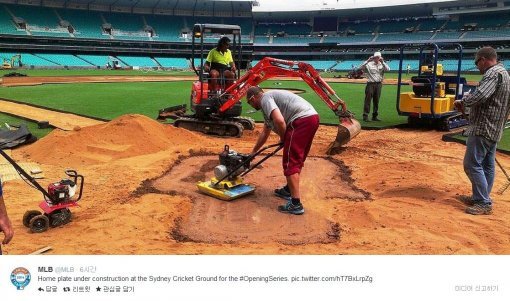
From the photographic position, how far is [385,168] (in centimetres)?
622

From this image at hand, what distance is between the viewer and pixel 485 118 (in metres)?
4.34

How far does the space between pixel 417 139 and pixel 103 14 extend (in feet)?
131

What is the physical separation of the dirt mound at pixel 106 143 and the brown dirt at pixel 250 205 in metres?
0.02

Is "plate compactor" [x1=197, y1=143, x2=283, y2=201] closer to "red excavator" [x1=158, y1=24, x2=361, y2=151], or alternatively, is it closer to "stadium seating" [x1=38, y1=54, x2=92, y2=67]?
"red excavator" [x1=158, y1=24, x2=361, y2=151]

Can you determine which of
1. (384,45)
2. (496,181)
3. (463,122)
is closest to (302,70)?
(496,181)

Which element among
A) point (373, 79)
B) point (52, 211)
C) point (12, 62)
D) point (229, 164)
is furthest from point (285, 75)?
point (12, 62)

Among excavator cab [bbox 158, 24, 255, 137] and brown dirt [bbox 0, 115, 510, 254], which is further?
excavator cab [bbox 158, 24, 255, 137]

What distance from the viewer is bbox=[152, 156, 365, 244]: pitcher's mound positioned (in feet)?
12.6

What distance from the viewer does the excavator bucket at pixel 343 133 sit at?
287 inches

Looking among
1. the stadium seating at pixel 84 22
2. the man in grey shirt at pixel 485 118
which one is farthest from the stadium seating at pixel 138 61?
the man in grey shirt at pixel 485 118

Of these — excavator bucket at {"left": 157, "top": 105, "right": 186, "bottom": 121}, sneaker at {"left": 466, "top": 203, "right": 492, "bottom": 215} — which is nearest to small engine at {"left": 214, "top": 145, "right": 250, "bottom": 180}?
sneaker at {"left": 466, "top": 203, "right": 492, "bottom": 215}

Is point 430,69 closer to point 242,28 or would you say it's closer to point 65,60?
point 242,28

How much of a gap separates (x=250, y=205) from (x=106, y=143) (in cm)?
378

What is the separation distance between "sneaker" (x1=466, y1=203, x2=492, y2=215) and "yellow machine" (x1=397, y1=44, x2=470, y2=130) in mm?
5470
